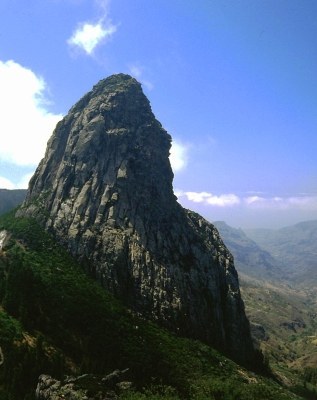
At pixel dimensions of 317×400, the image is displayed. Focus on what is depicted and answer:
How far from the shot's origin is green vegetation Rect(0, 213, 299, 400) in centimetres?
10444

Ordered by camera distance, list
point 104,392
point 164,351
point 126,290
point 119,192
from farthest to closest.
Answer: point 119,192, point 126,290, point 164,351, point 104,392

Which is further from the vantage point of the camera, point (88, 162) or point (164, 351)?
point (88, 162)

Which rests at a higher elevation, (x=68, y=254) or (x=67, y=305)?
(x=68, y=254)

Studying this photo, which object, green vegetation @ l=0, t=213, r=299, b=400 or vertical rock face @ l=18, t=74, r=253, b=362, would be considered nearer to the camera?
green vegetation @ l=0, t=213, r=299, b=400

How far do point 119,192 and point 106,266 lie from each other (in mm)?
35401

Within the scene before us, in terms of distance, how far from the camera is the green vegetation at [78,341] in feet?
343

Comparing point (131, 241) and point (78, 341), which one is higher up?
point (131, 241)

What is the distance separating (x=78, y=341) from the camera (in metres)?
128

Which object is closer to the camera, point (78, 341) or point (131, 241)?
point (78, 341)

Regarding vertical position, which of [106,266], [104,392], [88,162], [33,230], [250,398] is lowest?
[250,398]

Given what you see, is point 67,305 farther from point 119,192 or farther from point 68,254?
point 119,192

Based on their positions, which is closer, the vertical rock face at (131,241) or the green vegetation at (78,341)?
the green vegetation at (78,341)

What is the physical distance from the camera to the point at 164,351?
5723 inches

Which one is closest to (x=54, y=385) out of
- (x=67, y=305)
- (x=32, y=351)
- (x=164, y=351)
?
(x=32, y=351)
